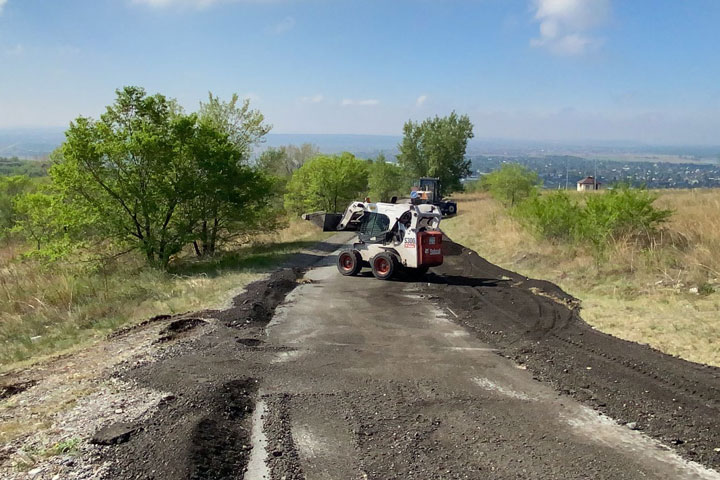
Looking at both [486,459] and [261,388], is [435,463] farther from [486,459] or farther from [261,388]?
[261,388]

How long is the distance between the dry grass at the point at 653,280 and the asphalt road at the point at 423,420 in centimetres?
287

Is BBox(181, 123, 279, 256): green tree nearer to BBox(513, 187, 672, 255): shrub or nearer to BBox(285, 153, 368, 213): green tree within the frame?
BBox(513, 187, 672, 255): shrub

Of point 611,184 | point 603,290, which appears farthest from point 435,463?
point 611,184

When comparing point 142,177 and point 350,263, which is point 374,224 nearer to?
point 350,263

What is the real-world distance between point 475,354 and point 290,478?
450cm

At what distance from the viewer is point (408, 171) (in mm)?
64438

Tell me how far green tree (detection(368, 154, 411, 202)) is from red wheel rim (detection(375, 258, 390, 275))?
42414mm

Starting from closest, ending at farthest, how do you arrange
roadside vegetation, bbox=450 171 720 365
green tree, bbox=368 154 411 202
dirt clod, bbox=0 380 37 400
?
dirt clod, bbox=0 380 37 400, roadside vegetation, bbox=450 171 720 365, green tree, bbox=368 154 411 202

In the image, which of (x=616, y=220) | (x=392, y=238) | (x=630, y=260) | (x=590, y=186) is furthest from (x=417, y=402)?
(x=590, y=186)

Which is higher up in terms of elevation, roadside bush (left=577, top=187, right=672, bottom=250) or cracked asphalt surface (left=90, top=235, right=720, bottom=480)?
roadside bush (left=577, top=187, right=672, bottom=250)

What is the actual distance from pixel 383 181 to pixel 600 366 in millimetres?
52790

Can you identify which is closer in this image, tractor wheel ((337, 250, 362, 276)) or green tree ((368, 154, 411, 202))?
tractor wheel ((337, 250, 362, 276))

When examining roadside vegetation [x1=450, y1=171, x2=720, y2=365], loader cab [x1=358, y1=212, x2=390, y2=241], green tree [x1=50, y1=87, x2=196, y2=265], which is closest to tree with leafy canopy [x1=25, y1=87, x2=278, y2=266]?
green tree [x1=50, y1=87, x2=196, y2=265]

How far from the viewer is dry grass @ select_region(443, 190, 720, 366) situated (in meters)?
8.73
